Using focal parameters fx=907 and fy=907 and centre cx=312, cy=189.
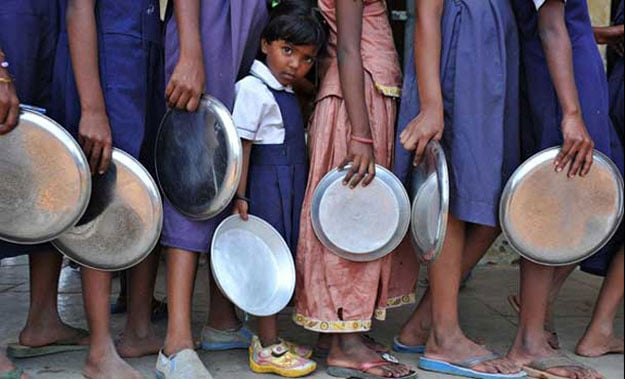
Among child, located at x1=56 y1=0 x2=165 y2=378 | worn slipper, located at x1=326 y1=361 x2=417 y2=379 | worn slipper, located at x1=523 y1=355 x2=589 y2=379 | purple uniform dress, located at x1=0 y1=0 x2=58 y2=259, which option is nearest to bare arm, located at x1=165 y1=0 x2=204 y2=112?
child, located at x1=56 y1=0 x2=165 y2=378

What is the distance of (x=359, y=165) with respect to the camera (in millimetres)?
2562

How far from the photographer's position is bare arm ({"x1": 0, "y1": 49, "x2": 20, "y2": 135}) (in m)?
2.23

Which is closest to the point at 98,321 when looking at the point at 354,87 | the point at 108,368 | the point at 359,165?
the point at 108,368

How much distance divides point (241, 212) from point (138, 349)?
563mm

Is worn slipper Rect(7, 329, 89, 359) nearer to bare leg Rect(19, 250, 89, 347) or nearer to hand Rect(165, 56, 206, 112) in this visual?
bare leg Rect(19, 250, 89, 347)

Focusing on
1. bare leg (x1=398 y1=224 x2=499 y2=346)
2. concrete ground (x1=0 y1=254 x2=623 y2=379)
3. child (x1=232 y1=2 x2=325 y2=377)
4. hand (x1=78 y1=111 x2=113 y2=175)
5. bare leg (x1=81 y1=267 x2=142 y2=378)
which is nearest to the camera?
hand (x1=78 y1=111 x2=113 y2=175)

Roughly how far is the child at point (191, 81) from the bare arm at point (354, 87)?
10.6 inches

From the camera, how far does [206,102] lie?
2.48 meters

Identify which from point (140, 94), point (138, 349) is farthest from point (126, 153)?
point (138, 349)

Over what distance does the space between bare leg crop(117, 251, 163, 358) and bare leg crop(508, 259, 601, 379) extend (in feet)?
3.66

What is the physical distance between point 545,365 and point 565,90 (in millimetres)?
814

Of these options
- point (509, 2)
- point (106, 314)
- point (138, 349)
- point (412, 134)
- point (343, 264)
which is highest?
point (509, 2)

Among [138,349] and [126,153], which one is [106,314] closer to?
[138,349]

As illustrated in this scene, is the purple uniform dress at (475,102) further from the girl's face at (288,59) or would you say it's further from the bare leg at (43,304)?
the bare leg at (43,304)
